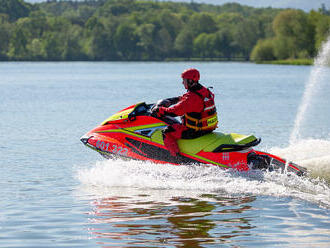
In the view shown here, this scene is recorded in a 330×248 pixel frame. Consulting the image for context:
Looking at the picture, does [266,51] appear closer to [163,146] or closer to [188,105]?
[163,146]

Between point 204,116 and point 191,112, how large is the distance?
0.60 ft

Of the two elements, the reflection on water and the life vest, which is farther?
the life vest

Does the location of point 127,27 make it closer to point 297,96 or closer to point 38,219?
point 297,96

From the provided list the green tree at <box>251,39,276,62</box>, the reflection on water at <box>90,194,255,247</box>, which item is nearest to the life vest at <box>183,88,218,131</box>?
the reflection on water at <box>90,194,255,247</box>

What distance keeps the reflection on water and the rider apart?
2.82ft

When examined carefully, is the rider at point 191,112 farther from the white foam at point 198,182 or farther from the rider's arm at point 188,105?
the white foam at point 198,182

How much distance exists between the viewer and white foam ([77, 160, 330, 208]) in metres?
7.92

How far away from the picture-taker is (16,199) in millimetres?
8172

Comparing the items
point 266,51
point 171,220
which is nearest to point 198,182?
point 171,220

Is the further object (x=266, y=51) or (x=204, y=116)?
(x=266, y=51)

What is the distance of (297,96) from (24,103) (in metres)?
13.2

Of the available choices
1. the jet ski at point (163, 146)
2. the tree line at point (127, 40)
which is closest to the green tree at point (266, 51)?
the tree line at point (127, 40)

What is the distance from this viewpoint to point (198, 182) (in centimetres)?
840

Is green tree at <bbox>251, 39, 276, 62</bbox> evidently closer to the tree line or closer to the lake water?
the tree line
